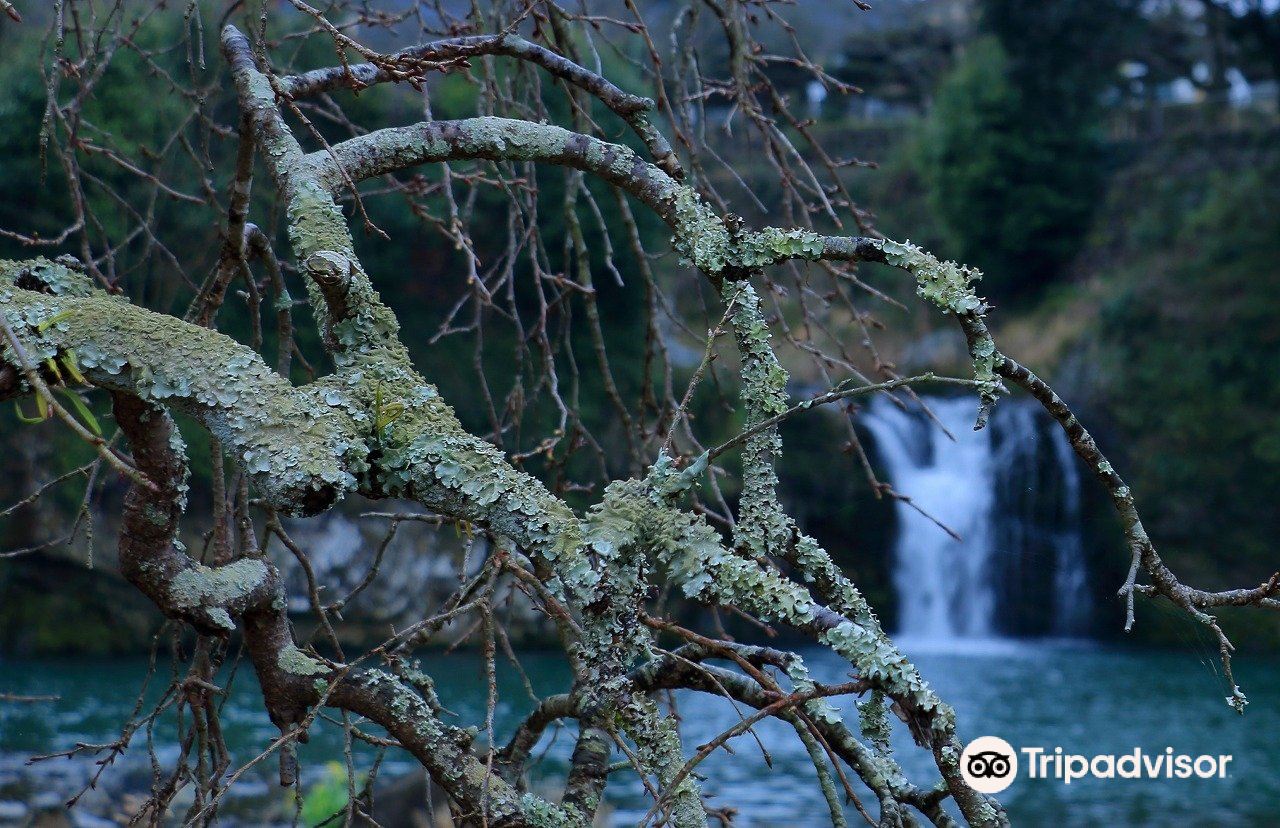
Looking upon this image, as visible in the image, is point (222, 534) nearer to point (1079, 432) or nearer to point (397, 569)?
point (1079, 432)

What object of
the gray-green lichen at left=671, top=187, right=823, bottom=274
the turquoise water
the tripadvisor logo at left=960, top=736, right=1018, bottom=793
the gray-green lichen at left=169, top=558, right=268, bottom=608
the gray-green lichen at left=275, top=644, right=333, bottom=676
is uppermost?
the gray-green lichen at left=671, top=187, right=823, bottom=274

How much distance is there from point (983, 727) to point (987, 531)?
5.26m

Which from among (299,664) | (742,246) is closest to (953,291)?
(742,246)

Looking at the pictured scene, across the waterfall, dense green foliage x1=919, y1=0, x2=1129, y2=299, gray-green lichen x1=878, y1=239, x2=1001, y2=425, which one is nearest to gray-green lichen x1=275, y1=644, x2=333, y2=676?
gray-green lichen x1=878, y1=239, x2=1001, y2=425

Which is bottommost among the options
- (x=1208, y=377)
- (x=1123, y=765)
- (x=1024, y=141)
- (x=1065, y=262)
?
(x=1123, y=765)

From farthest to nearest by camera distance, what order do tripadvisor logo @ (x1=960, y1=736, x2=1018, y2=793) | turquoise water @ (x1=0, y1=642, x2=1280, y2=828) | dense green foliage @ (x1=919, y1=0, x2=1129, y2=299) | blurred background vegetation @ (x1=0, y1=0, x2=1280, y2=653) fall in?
dense green foliage @ (x1=919, y1=0, x2=1129, y2=299) < blurred background vegetation @ (x1=0, y1=0, x2=1280, y2=653) < turquoise water @ (x1=0, y1=642, x2=1280, y2=828) < tripadvisor logo @ (x1=960, y1=736, x2=1018, y2=793)

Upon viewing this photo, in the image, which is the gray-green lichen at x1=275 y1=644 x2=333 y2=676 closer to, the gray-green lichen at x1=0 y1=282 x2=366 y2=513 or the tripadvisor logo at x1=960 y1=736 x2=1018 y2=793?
the gray-green lichen at x1=0 y1=282 x2=366 y2=513

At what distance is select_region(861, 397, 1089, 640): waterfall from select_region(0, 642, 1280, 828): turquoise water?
1363 mm

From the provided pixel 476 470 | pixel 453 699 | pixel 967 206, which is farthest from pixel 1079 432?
pixel 967 206

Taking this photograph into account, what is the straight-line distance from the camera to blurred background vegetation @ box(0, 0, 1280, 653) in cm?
1225

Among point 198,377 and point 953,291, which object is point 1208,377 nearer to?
point 953,291

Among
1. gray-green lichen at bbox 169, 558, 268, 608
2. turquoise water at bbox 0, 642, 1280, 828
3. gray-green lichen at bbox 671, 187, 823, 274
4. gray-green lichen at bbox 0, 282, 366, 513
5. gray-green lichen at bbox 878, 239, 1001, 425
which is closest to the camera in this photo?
gray-green lichen at bbox 0, 282, 366, 513

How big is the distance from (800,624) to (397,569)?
11699 millimetres

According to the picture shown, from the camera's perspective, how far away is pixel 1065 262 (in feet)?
58.1
